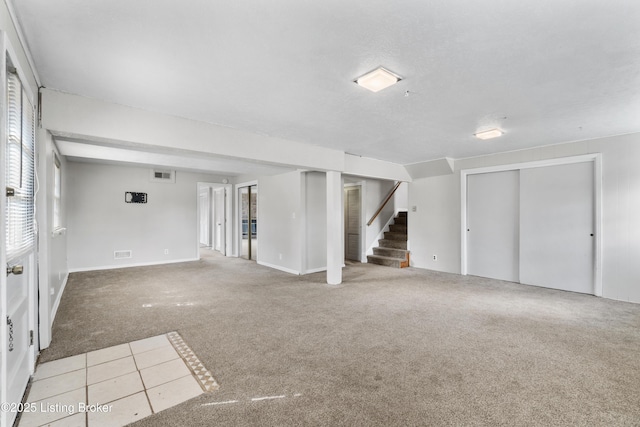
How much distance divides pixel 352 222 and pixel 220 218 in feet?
13.8

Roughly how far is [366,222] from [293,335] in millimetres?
4871

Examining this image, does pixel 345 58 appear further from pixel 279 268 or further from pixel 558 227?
pixel 279 268

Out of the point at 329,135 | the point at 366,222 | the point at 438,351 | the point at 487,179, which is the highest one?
the point at 329,135

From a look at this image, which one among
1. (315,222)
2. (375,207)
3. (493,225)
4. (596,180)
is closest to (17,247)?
(315,222)

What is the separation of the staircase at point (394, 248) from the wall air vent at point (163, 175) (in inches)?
210

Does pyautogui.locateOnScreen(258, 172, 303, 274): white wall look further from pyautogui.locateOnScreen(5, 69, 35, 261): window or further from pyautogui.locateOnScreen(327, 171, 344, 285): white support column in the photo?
pyautogui.locateOnScreen(5, 69, 35, 261): window

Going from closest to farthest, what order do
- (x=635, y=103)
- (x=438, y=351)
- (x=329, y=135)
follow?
(x=438, y=351) < (x=635, y=103) < (x=329, y=135)

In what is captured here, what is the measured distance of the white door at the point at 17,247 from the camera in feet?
4.80

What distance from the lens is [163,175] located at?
7059mm

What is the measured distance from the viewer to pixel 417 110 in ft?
10.5

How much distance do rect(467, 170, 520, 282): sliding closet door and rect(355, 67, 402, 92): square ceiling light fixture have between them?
4.09m

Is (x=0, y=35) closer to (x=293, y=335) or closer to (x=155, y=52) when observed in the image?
(x=155, y=52)

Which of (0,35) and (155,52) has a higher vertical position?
(155,52)

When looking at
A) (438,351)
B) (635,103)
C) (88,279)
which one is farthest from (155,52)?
(88,279)
